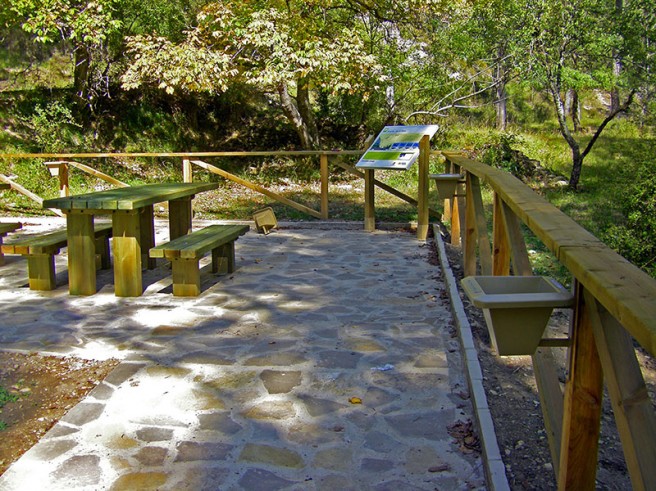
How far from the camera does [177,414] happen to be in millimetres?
3781

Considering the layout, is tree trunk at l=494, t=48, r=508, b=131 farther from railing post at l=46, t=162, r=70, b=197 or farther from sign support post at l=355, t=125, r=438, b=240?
railing post at l=46, t=162, r=70, b=197

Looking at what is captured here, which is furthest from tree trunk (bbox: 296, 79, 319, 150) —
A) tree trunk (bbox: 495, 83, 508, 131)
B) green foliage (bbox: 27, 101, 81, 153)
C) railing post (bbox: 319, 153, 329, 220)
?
railing post (bbox: 319, 153, 329, 220)

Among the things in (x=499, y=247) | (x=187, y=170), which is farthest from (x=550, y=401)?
(x=187, y=170)

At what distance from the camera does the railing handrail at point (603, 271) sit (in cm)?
154

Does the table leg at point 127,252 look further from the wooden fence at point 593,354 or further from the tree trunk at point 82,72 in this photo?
the tree trunk at point 82,72

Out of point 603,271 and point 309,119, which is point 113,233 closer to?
point 603,271

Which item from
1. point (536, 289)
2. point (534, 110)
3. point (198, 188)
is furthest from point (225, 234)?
point (534, 110)

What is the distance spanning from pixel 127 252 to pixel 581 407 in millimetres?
4700

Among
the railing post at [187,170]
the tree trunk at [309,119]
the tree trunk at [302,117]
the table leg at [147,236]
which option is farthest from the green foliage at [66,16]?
the table leg at [147,236]

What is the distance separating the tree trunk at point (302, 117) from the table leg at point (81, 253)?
30.9 feet

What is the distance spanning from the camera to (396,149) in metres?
9.08

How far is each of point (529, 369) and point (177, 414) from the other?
2.20 m

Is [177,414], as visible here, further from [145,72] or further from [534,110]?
[534,110]

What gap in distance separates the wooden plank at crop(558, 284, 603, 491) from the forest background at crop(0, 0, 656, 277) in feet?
28.3
